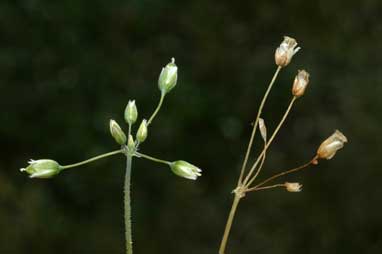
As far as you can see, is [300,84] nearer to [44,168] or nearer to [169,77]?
[169,77]

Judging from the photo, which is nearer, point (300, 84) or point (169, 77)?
point (300, 84)

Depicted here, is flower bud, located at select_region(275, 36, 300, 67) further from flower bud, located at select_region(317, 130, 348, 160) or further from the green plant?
the green plant

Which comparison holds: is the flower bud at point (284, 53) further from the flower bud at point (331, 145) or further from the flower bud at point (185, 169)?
the flower bud at point (185, 169)

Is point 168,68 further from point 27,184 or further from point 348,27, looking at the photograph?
point 348,27

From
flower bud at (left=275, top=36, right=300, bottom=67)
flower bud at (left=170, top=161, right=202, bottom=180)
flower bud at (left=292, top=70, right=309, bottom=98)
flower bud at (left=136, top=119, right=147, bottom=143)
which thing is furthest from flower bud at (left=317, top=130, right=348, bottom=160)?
flower bud at (left=136, top=119, right=147, bottom=143)

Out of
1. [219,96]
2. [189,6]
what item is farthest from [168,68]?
[189,6]

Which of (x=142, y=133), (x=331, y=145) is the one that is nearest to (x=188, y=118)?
(x=331, y=145)
